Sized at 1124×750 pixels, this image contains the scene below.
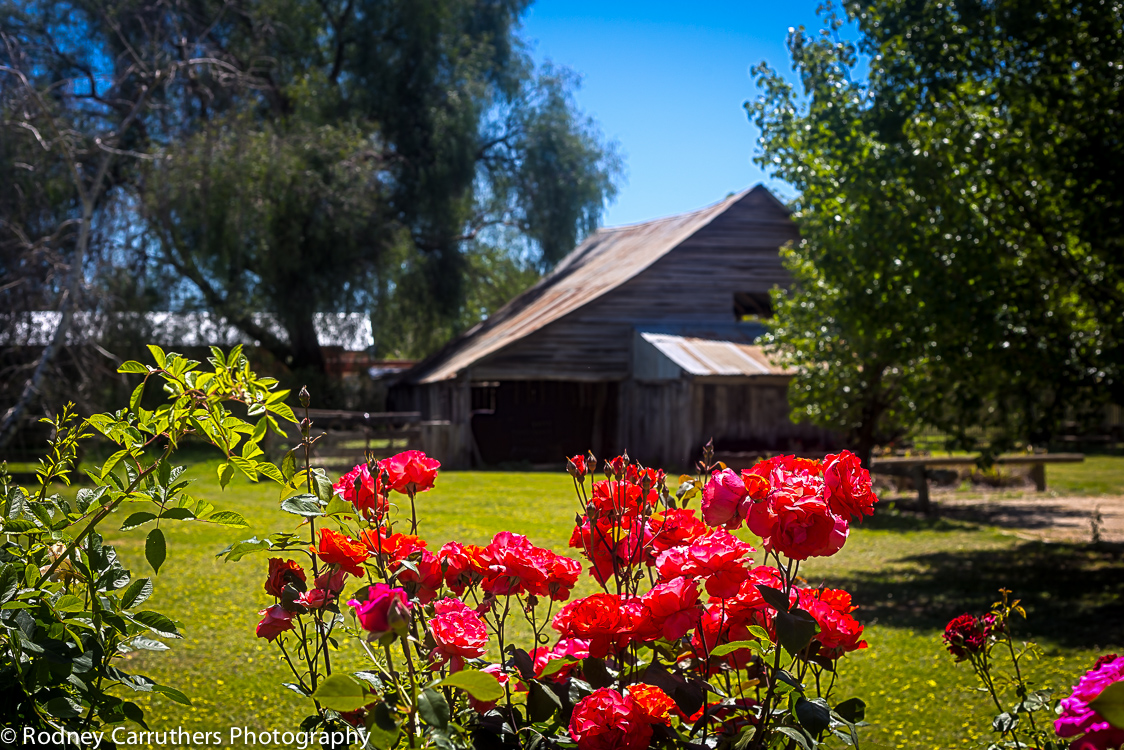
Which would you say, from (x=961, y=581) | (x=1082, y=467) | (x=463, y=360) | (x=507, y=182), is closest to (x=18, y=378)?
(x=463, y=360)

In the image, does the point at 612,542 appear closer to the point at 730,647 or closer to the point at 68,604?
the point at 730,647

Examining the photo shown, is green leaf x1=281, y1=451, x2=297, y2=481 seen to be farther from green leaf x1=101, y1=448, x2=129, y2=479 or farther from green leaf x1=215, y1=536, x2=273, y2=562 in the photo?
green leaf x1=101, y1=448, x2=129, y2=479

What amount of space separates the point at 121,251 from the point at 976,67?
12548 millimetres

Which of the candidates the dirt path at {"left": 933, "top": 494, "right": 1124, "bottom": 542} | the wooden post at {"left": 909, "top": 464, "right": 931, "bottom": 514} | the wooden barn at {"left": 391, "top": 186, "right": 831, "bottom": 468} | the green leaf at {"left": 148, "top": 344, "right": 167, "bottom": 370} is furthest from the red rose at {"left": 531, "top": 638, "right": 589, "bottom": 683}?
the wooden barn at {"left": 391, "top": 186, "right": 831, "bottom": 468}

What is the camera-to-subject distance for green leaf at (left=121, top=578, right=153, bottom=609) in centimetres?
202

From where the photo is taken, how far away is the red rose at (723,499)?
195cm

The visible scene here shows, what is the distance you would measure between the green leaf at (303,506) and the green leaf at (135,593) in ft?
1.36

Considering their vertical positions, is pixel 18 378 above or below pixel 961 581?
above

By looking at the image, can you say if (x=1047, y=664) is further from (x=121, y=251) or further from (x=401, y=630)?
(x=121, y=251)

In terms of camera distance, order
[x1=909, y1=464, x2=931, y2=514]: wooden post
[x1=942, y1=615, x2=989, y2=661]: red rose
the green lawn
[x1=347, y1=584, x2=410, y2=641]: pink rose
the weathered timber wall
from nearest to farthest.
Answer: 1. [x1=347, y1=584, x2=410, y2=641]: pink rose
2. [x1=942, y1=615, x2=989, y2=661]: red rose
3. the green lawn
4. [x1=909, y1=464, x2=931, y2=514]: wooden post
5. the weathered timber wall

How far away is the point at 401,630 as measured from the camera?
4.88ft

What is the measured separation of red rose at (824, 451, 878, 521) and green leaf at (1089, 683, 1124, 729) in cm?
60

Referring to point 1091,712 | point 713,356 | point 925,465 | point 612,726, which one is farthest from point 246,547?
point 713,356

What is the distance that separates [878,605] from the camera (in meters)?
7.87
